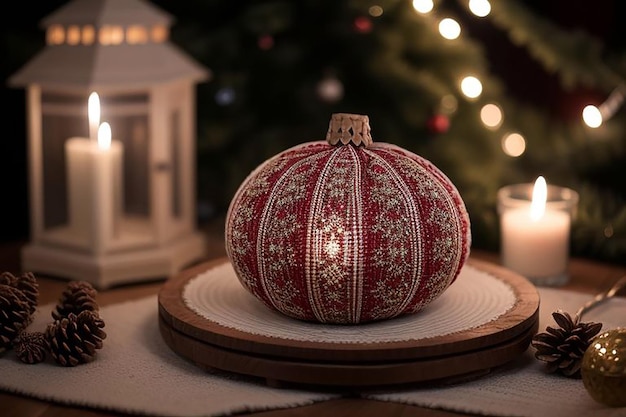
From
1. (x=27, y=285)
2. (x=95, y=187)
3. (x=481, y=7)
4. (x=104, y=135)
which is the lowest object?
(x=27, y=285)

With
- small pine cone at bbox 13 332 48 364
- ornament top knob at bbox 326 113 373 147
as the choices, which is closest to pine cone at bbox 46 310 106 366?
small pine cone at bbox 13 332 48 364

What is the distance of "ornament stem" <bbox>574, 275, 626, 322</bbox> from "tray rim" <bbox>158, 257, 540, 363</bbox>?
8.2 inches

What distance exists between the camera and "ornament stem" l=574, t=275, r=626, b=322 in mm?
A: 1871

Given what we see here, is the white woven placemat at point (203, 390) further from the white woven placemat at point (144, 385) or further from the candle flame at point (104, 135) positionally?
Answer: the candle flame at point (104, 135)

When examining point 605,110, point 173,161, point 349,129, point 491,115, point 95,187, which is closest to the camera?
point 349,129

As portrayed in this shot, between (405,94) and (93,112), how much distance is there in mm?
829

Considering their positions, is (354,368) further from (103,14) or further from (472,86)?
(472,86)

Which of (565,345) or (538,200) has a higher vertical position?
(538,200)

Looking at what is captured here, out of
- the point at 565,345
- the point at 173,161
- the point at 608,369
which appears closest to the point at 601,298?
the point at 565,345

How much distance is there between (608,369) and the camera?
56.0 inches

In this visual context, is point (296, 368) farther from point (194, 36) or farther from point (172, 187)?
point (194, 36)

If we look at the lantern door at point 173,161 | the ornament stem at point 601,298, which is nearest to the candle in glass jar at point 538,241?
the ornament stem at point 601,298

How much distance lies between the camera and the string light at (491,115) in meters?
2.62

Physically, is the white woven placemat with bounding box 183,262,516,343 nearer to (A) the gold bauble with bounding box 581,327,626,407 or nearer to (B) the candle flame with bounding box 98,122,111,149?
(A) the gold bauble with bounding box 581,327,626,407
